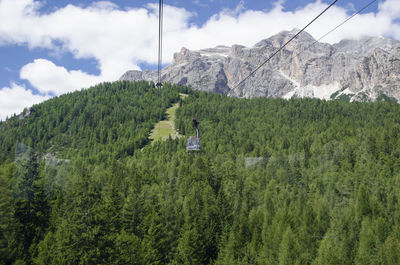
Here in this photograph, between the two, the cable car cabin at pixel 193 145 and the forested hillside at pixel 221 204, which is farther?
the forested hillside at pixel 221 204

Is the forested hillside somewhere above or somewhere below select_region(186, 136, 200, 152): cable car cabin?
below

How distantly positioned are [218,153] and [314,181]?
1776 inches

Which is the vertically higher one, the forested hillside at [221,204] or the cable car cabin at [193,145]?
the cable car cabin at [193,145]

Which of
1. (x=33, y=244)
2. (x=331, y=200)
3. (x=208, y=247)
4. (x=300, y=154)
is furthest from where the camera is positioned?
(x=300, y=154)

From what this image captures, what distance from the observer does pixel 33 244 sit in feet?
189

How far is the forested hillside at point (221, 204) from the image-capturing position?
179ft

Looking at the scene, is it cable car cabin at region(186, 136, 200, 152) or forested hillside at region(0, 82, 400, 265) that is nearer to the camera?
cable car cabin at region(186, 136, 200, 152)

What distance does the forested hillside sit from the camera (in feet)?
179

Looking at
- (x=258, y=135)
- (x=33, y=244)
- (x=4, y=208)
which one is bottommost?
(x=33, y=244)

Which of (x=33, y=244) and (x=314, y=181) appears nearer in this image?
(x=33, y=244)

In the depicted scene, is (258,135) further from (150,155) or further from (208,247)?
(208,247)

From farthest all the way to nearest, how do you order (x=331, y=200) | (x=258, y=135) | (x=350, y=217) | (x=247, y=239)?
1. (x=258, y=135)
2. (x=331, y=200)
3. (x=350, y=217)
4. (x=247, y=239)

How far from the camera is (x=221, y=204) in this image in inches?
3546

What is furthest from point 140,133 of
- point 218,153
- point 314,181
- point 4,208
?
point 4,208
